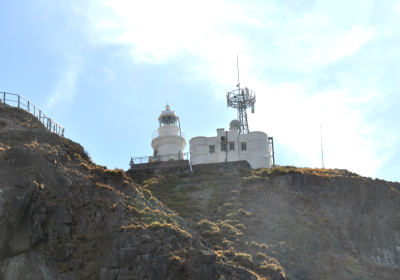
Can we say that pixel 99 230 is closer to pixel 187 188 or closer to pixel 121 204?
pixel 121 204

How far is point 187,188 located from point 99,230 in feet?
60.4

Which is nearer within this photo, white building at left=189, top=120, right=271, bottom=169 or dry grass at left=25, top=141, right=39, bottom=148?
dry grass at left=25, top=141, right=39, bottom=148

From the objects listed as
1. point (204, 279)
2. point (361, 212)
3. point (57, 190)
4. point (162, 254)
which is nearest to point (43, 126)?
point (57, 190)

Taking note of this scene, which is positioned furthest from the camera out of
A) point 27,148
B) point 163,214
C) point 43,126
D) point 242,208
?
point 242,208

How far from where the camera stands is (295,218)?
37750 mm

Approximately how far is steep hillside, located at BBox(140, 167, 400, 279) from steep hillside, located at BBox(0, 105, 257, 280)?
173 inches

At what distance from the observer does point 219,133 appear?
5484cm

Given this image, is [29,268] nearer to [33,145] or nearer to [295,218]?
[33,145]

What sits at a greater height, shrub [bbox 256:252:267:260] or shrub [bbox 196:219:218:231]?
shrub [bbox 196:219:218:231]

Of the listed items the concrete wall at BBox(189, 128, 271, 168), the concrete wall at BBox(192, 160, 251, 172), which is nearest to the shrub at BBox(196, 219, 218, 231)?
the concrete wall at BBox(192, 160, 251, 172)

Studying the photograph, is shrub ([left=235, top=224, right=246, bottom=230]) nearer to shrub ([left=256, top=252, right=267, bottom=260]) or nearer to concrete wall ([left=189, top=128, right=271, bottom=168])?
shrub ([left=256, top=252, right=267, bottom=260])

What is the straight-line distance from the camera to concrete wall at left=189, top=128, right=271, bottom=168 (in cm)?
5272

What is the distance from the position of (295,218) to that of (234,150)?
56.1ft

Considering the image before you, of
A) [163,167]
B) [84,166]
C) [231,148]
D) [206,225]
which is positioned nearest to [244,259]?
[206,225]
